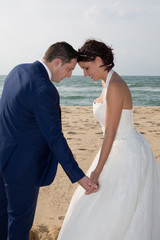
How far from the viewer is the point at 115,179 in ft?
8.61

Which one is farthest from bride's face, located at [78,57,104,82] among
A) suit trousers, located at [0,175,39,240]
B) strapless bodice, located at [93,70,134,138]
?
suit trousers, located at [0,175,39,240]

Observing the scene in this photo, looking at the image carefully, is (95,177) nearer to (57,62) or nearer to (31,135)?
(31,135)

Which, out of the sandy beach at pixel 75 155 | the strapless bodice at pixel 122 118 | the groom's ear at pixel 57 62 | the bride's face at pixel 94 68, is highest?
the groom's ear at pixel 57 62

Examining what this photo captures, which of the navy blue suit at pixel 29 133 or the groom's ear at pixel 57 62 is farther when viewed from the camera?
the groom's ear at pixel 57 62

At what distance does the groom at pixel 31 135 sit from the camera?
2164mm

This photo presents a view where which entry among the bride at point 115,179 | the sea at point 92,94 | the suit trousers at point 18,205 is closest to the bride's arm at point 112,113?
the bride at point 115,179

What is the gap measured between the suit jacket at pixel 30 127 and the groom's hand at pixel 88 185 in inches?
3.5

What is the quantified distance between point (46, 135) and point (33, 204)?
727mm

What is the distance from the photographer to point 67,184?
4719 mm

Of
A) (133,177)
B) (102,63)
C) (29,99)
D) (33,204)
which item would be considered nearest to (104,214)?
(133,177)

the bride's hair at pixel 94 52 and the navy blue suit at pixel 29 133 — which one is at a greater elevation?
the bride's hair at pixel 94 52

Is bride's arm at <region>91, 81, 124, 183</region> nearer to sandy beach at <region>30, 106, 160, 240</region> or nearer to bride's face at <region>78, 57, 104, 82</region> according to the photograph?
bride's face at <region>78, 57, 104, 82</region>

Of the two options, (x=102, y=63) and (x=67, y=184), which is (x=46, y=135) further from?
(x=67, y=184)

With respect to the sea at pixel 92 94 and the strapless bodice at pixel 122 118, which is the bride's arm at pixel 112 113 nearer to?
the strapless bodice at pixel 122 118
